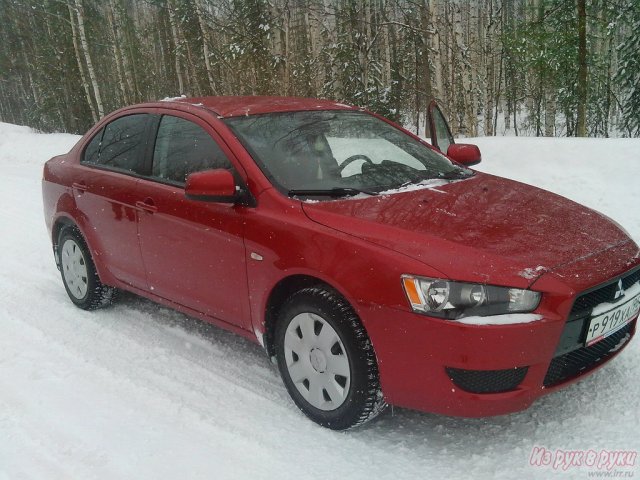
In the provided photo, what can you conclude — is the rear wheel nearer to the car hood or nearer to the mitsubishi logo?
the car hood

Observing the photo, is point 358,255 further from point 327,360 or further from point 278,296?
point 278,296

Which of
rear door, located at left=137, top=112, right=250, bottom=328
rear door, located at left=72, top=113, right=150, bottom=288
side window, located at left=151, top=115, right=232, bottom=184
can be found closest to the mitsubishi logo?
rear door, located at left=137, top=112, right=250, bottom=328

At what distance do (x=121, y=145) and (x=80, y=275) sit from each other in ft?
3.94

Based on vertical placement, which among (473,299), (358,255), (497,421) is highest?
(358,255)

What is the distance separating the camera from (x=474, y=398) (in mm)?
2424

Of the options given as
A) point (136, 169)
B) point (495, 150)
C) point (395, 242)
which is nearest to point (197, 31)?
point (495, 150)

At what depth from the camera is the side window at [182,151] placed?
346 centimetres

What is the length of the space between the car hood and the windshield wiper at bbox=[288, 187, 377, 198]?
10cm

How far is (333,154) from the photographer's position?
137 inches

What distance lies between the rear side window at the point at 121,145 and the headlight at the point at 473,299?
2497 mm

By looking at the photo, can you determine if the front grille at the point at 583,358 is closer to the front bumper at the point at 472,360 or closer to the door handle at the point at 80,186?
the front bumper at the point at 472,360

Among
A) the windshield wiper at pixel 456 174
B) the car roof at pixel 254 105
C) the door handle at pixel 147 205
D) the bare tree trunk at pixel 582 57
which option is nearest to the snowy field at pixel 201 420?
the door handle at pixel 147 205

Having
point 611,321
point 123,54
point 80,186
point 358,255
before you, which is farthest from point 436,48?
point 123,54

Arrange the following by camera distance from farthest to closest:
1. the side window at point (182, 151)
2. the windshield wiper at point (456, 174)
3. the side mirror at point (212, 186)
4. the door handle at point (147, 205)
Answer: the door handle at point (147, 205)
the windshield wiper at point (456, 174)
the side window at point (182, 151)
the side mirror at point (212, 186)
